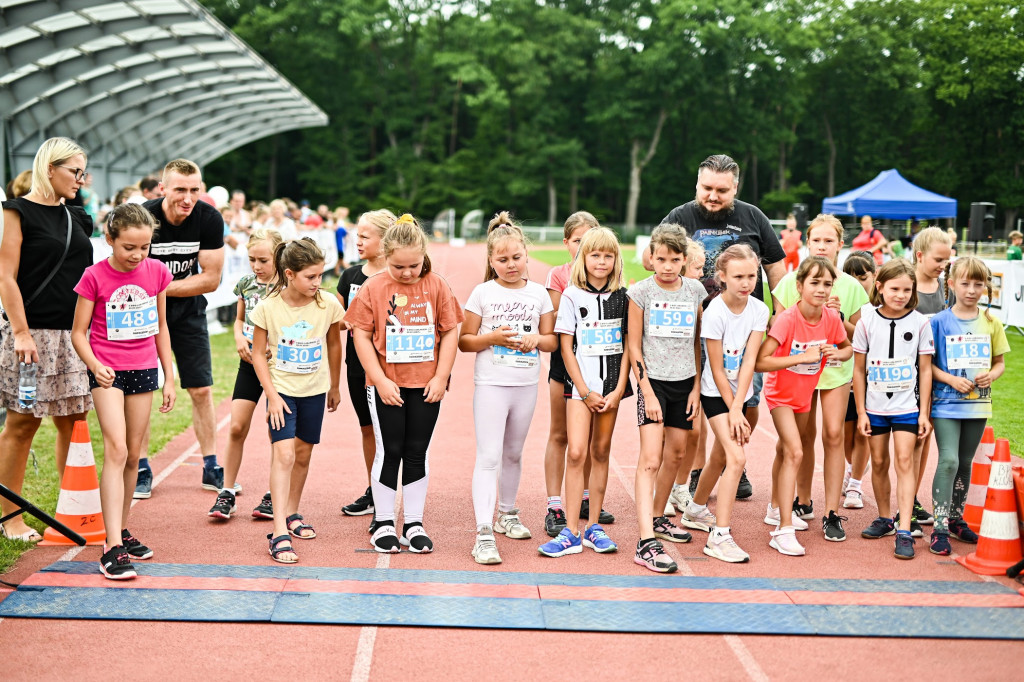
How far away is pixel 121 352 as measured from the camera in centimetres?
495

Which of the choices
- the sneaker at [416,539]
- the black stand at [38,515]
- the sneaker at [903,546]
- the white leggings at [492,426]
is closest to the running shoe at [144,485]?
the black stand at [38,515]

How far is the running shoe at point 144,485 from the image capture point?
6.27 m

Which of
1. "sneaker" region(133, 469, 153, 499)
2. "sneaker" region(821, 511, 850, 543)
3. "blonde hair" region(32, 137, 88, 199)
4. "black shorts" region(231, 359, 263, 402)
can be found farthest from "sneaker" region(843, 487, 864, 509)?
"blonde hair" region(32, 137, 88, 199)

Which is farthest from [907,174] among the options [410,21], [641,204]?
[410,21]

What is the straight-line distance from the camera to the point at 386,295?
528 cm

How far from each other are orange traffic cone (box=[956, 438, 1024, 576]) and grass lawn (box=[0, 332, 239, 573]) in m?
5.16

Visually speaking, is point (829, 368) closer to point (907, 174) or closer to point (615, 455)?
point (615, 455)

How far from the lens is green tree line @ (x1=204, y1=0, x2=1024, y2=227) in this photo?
59062 millimetres

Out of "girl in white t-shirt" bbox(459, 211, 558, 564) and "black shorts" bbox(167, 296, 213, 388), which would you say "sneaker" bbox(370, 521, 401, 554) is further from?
"black shorts" bbox(167, 296, 213, 388)

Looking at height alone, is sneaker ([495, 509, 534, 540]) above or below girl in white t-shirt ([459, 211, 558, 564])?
below

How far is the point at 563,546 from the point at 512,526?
0.43m

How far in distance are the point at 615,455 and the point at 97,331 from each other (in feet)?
14.3

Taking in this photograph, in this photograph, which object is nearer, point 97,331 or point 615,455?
point 97,331

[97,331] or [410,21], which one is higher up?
[410,21]
